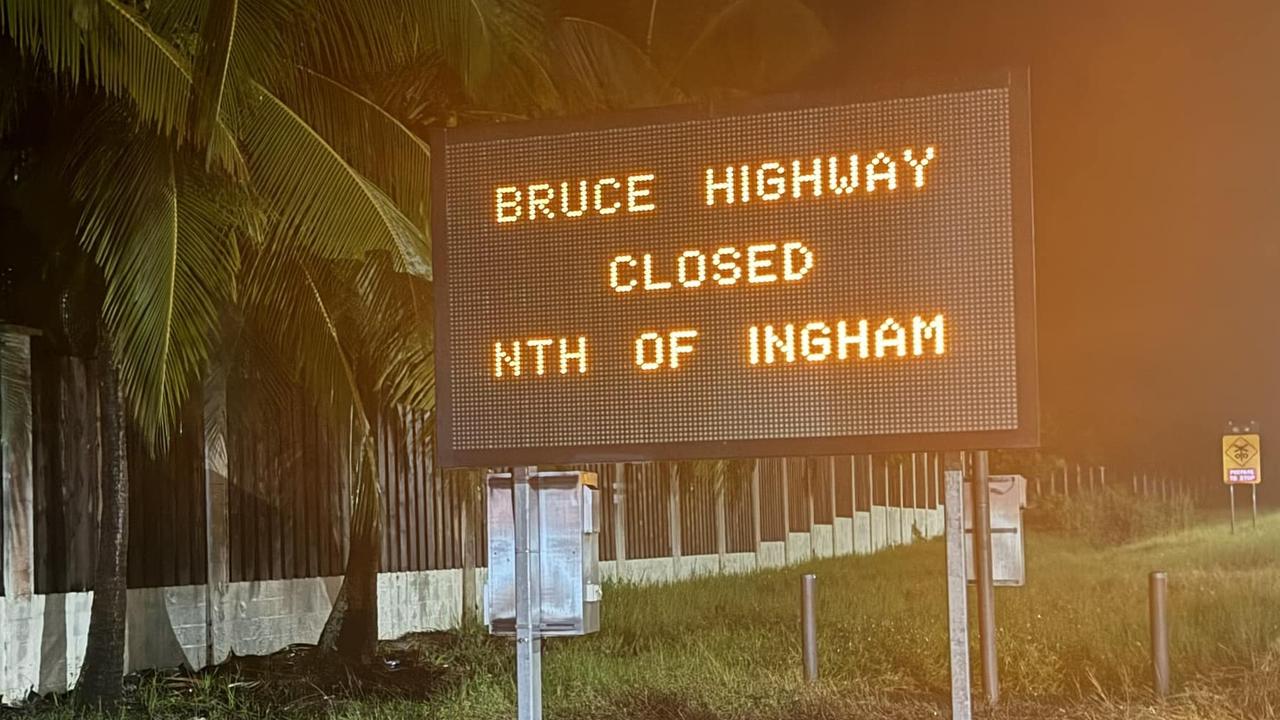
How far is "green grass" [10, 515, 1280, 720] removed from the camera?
1038 cm

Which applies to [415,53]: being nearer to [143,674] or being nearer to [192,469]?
[192,469]

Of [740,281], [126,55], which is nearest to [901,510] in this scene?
[126,55]

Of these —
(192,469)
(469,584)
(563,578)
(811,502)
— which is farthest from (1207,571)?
(563,578)

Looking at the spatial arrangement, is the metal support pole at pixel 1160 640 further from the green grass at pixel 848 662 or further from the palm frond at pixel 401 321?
the palm frond at pixel 401 321

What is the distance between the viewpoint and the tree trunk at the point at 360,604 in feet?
44.8

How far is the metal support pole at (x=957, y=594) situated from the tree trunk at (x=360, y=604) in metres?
7.74

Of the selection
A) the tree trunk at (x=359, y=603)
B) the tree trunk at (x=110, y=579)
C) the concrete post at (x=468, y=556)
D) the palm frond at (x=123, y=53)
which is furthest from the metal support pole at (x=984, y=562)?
the concrete post at (x=468, y=556)

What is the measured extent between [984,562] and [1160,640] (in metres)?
1.31

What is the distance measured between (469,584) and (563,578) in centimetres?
1016

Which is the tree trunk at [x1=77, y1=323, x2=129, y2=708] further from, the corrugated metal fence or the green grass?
the corrugated metal fence

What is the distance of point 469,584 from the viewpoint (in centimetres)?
1755

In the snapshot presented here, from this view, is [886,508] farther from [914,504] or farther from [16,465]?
[16,465]

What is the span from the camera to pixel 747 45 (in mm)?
17250

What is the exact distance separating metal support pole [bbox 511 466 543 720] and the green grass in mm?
2775
